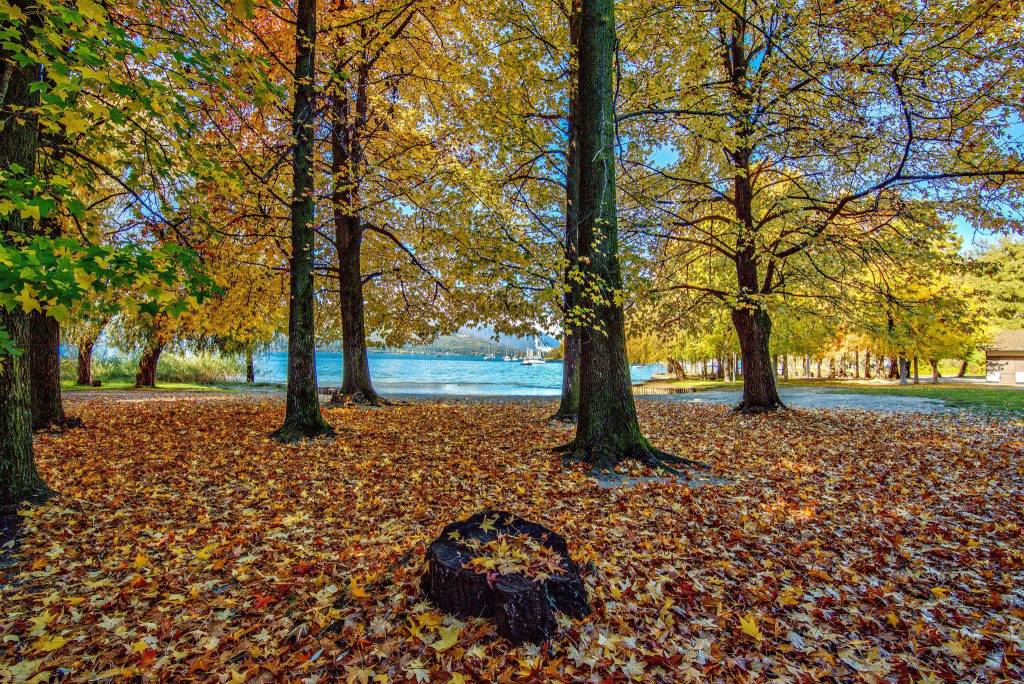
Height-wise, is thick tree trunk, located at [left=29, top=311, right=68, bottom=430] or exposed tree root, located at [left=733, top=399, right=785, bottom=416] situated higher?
thick tree trunk, located at [left=29, top=311, right=68, bottom=430]

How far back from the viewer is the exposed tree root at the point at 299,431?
827 cm

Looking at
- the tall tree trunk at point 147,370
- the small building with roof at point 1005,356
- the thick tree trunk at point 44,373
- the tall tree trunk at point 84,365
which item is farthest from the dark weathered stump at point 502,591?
the small building with roof at point 1005,356

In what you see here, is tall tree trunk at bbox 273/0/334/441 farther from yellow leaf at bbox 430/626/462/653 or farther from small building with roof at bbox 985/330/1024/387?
small building with roof at bbox 985/330/1024/387

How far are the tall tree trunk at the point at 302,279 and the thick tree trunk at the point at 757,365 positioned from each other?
427 inches

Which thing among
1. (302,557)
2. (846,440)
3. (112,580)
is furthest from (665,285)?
(112,580)

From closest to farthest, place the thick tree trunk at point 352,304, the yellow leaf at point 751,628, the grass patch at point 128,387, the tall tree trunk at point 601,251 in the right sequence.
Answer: the yellow leaf at point 751,628, the tall tree trunk at point 601,251, the thick tree trunk at point 352,304, the grass patch at point 128,387

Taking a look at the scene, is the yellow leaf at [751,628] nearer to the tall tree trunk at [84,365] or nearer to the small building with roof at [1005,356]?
the tall tree trunk at [84,365]

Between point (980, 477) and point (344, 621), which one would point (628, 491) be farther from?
point (980, 477)

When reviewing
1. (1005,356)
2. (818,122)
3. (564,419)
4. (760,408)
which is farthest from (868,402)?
(1005,356)

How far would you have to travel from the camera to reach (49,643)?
2.96m

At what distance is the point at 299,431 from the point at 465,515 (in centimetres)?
464

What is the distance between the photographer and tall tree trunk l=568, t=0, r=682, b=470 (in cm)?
709

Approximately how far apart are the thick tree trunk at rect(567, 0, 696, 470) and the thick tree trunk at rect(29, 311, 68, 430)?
9484 millimetres

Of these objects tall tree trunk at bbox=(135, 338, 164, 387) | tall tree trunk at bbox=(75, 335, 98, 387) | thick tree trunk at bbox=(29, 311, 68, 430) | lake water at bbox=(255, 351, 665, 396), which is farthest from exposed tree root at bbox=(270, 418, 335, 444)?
tall tree trunk at bbox=(75, 335, 98, 387)
